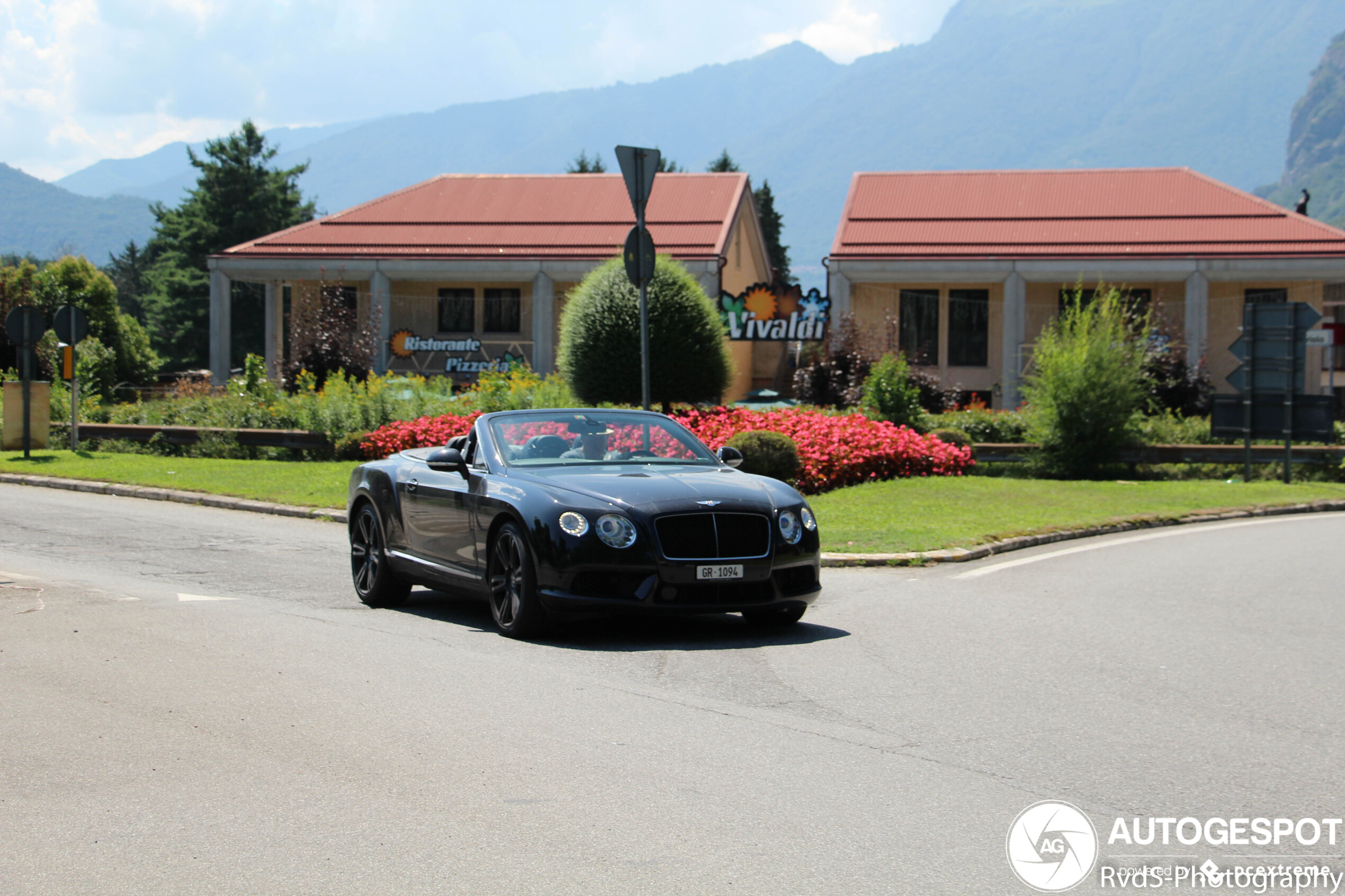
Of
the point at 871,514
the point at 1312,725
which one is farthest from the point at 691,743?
the point at 871,514

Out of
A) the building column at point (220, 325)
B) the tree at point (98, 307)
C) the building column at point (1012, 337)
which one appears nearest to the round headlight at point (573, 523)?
the building column at point (1012, 337)

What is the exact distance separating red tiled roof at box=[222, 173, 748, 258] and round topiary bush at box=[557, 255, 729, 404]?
13.9 metres

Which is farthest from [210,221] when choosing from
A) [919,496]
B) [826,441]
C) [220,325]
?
[919,496]

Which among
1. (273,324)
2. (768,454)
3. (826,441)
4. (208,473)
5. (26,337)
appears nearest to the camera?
(768,454)

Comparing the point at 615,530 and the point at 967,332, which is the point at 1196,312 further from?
the point at 615,530

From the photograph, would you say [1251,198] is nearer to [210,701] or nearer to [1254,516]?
[1254,516]

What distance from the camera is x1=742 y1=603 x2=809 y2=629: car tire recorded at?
8.52 metres

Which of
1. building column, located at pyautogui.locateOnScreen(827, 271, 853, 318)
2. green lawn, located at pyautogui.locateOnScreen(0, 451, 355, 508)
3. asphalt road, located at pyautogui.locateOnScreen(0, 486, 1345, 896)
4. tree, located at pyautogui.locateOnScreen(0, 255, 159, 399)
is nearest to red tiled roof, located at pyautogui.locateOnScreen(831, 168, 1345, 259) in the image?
building column, located at pyautogui.locateOnScreen(827, 271, 853, 318)

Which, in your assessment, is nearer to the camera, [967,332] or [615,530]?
[615,530]

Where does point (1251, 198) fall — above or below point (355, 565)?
above

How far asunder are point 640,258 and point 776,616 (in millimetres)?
5241

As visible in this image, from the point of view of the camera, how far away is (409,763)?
5230 millimetres

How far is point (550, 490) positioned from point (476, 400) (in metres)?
15.6

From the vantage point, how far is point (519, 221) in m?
38.5
